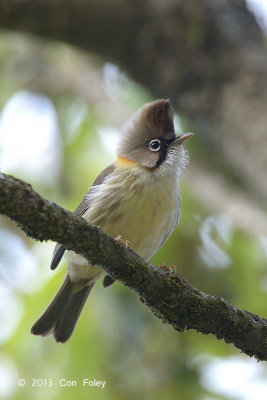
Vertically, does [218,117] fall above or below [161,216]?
above

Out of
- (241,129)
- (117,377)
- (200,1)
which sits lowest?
(117,377)

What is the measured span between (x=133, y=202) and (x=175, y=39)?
2.10 meters

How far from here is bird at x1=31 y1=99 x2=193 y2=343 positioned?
14.2 ft

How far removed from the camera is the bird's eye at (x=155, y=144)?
4.78 meters

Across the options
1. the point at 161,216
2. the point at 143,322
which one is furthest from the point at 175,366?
the point at 161,216

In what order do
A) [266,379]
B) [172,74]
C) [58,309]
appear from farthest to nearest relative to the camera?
Result: [172,74], [266,379], [58,309]

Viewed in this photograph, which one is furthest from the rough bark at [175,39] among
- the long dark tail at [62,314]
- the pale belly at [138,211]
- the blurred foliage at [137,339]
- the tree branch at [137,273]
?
the tree branch at [137,273]

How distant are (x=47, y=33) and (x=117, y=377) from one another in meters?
3.38

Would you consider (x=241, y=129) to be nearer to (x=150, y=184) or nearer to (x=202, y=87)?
(x=202, y=87)

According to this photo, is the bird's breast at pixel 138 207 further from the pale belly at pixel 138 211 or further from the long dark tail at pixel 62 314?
the long dark tail at pixel 62 314

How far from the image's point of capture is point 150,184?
173 inches

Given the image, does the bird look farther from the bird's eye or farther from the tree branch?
the tree branch

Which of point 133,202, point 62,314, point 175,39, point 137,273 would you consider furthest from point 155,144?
point 137,273

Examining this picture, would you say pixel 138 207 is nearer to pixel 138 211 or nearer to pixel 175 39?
pixel 138 211
